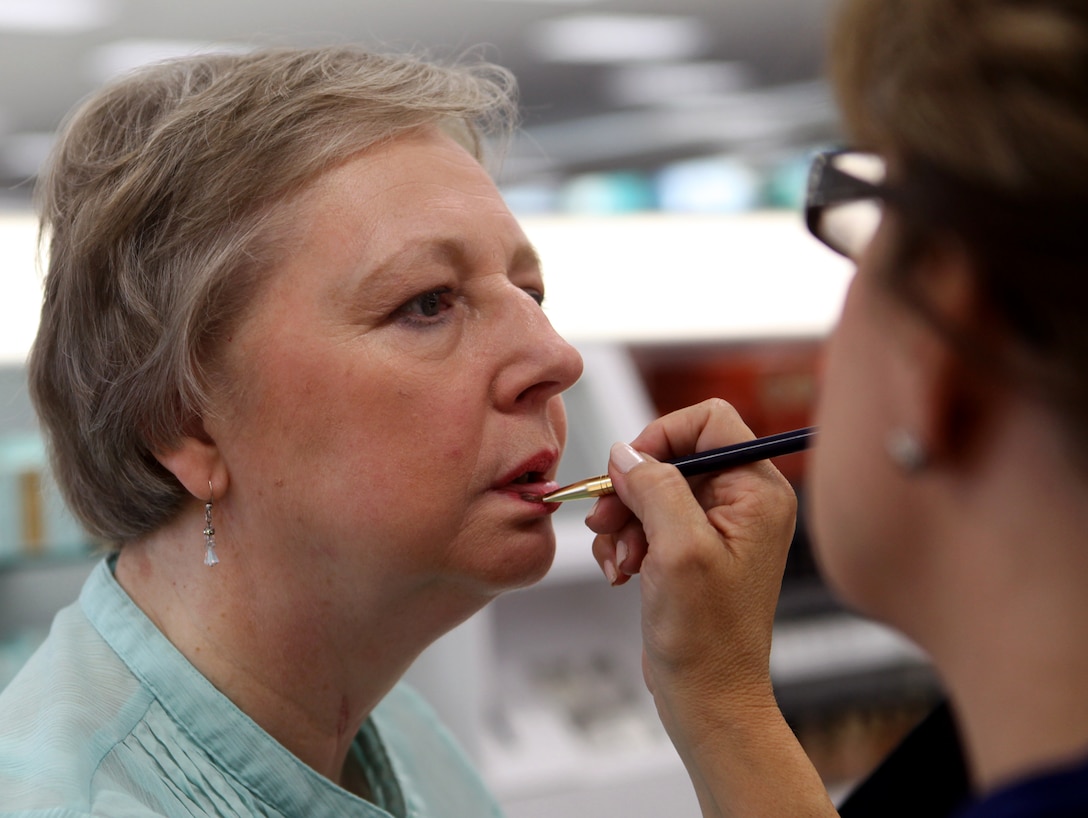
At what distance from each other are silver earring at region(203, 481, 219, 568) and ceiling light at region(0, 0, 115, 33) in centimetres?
545

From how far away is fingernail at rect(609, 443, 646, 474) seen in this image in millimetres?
924

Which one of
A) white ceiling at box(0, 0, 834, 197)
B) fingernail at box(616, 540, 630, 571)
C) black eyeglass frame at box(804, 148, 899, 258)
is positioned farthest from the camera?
white ceiling at box(0, 0, 834, 197)

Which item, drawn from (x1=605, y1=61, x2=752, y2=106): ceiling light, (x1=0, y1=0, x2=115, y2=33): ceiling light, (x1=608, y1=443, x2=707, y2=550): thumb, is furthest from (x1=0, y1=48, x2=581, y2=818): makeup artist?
(x1=605, y1=61, x2=752, y2=106): ceiling light

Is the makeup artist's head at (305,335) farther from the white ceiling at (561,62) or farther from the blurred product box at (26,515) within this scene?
the white ceiling at (561,62)

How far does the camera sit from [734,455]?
0.92 m

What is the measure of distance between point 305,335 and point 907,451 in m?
0.61

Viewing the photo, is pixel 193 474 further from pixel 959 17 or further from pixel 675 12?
pixel 675 12

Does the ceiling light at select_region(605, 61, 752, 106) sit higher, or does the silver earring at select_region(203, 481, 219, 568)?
the silver earring at select_region(203, 481, 219, 568)

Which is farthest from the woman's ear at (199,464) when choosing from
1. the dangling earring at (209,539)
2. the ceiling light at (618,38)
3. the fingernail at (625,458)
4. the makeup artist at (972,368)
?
the ceiling light at (618,38)

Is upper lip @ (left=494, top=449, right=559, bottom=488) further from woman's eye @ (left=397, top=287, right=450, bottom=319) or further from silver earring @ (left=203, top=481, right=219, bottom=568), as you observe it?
silver earring @ (left=203, top=481, right=219, bottom=568)

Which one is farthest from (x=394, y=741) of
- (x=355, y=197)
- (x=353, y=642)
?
(x=355, y=197)

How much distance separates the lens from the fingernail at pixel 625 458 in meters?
0.92

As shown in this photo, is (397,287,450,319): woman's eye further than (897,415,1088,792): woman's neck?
Yes

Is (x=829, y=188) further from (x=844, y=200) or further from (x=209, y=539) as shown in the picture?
(x=209, y=539)
